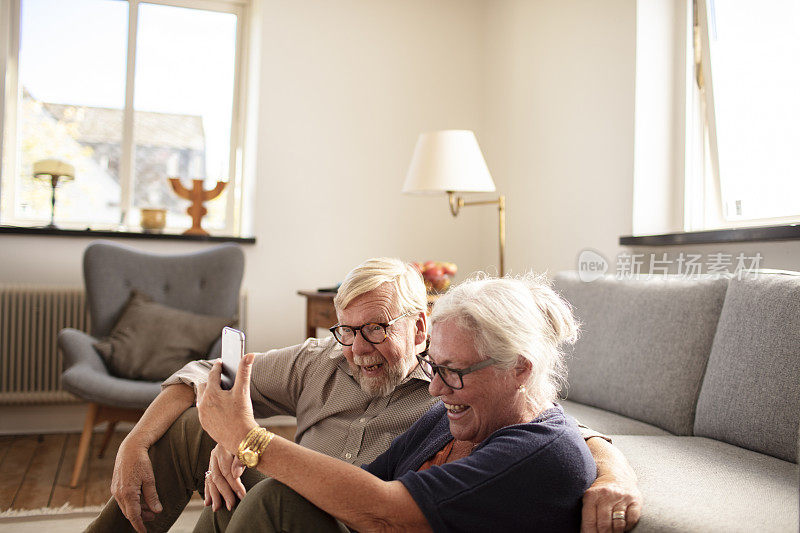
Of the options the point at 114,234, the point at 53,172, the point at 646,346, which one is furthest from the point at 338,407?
the point at 53,172

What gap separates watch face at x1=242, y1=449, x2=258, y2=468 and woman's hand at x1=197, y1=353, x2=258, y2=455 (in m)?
0.04

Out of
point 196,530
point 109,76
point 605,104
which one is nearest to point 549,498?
point 196,530

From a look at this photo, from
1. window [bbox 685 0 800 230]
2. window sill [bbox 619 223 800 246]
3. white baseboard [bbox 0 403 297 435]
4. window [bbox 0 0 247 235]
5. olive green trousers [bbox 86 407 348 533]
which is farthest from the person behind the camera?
window [bbox 0 0 247 235]

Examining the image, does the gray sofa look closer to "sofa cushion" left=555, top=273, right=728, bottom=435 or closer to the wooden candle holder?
"sofa cushion" left=555, top=273, right=728, bottom=435

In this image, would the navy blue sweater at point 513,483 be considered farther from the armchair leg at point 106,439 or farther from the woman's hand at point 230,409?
the armchair leg at point 106,439

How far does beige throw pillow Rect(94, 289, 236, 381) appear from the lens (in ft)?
9.68

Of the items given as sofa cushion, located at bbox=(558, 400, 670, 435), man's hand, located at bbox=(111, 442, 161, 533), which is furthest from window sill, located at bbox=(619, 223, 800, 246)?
man's hand, located at bbox=(111, 442, 161, 533)

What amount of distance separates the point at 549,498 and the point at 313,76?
326cm

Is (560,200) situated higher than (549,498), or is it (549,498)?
(560,200)

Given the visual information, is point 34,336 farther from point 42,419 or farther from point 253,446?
point 253,446

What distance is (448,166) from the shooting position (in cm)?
312

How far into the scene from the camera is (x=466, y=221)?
13.9 ft

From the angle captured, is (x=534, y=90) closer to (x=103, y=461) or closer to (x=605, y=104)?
(x=605, y=104)

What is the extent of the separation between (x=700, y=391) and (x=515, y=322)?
3.14ft
